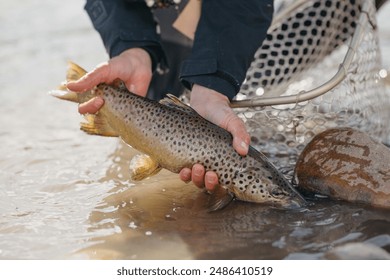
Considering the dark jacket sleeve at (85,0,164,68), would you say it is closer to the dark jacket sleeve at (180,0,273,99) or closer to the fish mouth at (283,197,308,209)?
the dark jacket sleeve at (180,0,273,99)

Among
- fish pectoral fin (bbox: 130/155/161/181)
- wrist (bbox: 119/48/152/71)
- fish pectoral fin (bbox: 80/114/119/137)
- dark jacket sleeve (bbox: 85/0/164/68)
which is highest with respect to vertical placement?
dark jacket sleeve (bbox: 85/0/164/68)

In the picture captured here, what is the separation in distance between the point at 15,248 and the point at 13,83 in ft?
9.59

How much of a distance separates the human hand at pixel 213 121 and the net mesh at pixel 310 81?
1.38 ft

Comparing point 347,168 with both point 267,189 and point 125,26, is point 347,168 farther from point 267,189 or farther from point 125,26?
point 125,26

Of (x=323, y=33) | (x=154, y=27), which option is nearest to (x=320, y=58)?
(x=323, y=33)

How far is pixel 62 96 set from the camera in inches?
125

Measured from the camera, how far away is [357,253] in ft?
7.95

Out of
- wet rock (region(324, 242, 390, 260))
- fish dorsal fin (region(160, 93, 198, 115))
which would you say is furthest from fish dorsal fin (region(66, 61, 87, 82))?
wet rock (region(324, 242, 390, 260))

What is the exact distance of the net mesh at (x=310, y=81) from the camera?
136 inches

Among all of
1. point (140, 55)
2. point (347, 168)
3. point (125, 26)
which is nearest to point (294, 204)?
point (347, 168)

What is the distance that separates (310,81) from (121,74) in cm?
158

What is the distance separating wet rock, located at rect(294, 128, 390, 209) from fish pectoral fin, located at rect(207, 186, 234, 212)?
1.36 ft

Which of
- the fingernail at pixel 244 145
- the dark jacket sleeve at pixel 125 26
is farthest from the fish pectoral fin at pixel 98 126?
the fingernail at pixel 244 145

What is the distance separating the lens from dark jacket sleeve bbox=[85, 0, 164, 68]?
3.55 metres
